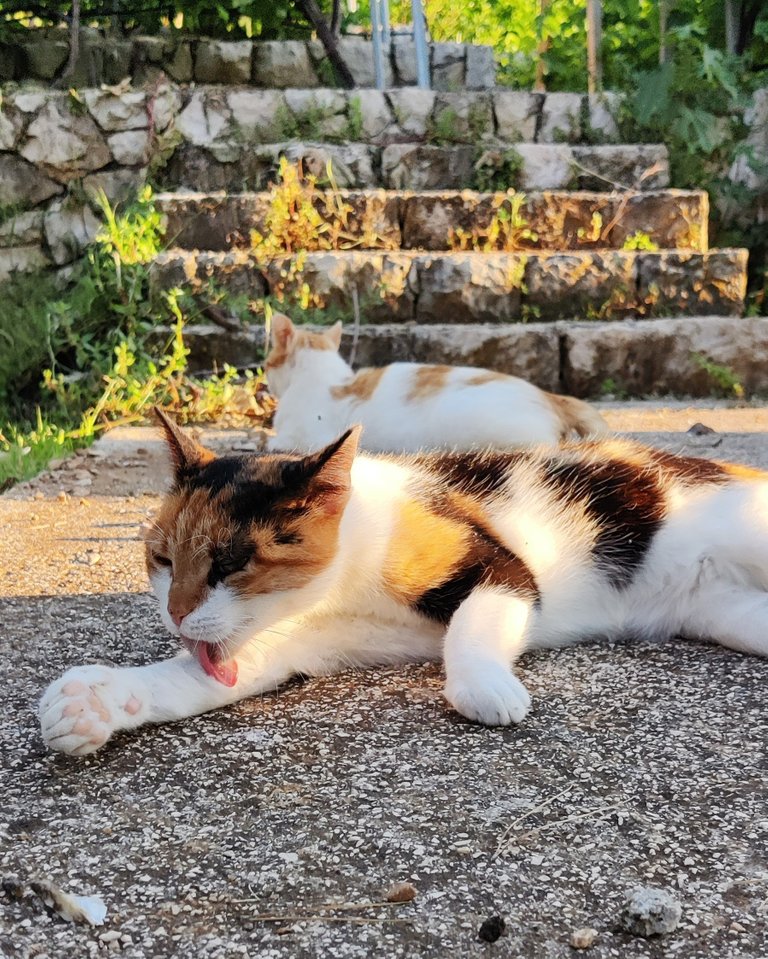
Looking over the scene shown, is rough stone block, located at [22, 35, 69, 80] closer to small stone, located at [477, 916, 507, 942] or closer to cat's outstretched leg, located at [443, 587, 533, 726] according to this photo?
cat's outstretched leg, located at [443, 587, 533, 726]

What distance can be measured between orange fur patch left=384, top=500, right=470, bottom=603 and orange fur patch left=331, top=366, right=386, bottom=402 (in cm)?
241

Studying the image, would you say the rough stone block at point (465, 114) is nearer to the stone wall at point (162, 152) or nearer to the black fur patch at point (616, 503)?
the stone wall at point (162, 152)

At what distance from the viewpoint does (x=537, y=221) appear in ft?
20.1

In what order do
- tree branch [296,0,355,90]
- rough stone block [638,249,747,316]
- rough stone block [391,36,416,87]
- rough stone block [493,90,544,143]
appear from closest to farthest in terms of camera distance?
rough stone block [638,249,747,316], rough stone block [493,90,544,143], tree branch [296,0,355,90], rough stone block [391,36,416,87]

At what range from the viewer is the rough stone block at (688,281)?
586cm

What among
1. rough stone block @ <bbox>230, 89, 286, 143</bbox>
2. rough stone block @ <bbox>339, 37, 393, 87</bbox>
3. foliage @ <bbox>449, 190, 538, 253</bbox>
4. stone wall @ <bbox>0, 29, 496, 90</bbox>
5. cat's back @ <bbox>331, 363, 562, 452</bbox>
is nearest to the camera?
cat's back @ <bbox>331, 363, 562, 452</bbox>

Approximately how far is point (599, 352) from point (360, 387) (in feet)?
5.79

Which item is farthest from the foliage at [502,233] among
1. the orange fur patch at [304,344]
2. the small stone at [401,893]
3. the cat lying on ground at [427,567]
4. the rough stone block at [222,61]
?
the small stone at [401,893]

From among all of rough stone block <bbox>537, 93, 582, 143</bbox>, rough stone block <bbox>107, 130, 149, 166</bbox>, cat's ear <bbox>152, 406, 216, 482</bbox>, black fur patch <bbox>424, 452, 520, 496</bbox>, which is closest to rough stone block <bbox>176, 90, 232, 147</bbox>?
rough stone block <bbox>107, 130, 149, 166</bbox>

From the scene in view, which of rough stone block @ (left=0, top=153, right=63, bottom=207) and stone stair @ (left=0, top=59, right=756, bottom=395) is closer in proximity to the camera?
stone stair @ (left=0, top=59, right=756, bottom=395)

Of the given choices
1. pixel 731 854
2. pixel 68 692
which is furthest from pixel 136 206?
pixel 731 854

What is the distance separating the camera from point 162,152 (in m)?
6.62

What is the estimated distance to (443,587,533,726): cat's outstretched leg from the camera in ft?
5.23

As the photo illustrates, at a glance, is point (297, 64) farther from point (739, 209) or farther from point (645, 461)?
point (645, 461)
